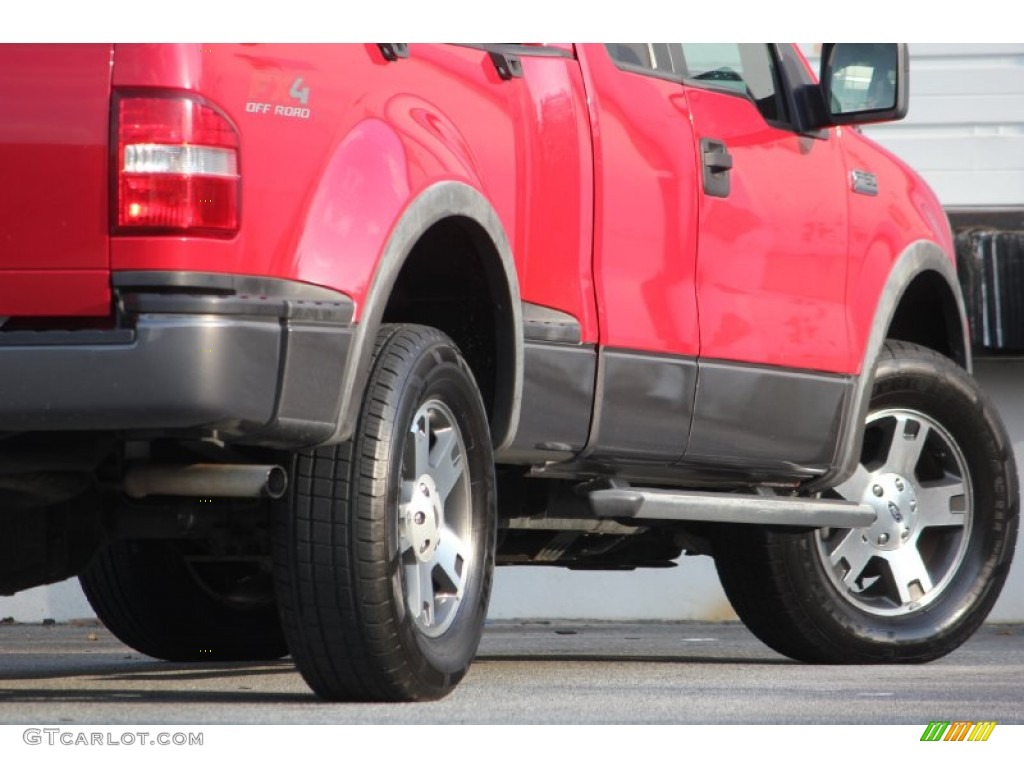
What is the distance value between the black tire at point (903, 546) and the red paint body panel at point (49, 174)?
291cm

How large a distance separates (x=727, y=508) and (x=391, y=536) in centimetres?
163

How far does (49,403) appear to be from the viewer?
13.3ft

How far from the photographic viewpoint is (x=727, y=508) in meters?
5.87

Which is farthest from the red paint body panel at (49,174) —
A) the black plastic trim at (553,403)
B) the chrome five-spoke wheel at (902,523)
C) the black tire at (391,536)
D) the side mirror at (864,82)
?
the chrome five-spoke wheel at (902,523)

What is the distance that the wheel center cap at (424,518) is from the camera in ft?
15.4

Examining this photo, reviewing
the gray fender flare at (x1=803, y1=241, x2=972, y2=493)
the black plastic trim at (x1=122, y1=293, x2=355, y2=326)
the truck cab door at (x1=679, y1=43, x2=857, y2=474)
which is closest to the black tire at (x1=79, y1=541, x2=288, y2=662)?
the truck cab door at (x1=679, y1=43, x2=857, y2=474)

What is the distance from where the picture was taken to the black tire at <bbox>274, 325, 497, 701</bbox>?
14.5 feet

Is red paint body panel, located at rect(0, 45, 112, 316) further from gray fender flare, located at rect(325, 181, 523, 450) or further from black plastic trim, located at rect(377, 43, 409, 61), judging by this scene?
black plastic trim, located at rect(377, 43, 409, 61)

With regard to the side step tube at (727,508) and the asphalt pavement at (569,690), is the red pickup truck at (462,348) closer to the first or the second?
the side step tube at (727,508)

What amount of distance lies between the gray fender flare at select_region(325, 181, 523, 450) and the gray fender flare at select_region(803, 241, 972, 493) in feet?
5.23

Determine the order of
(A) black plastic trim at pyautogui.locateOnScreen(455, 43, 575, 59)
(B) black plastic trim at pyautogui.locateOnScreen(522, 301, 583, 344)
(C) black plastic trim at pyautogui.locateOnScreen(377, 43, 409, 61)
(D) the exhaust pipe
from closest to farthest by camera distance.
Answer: (D) the exhaust pipe < (C) black plastic trim at pyautogui.locateOnScreen(377, 43, 409, 61) < (A) black plastic trim at pyautogui.locateOnScreen(455, 43, 575, 59) < (B) black plastic trim at pyautogui.locateOnScreen(522, 301, 583, 344)

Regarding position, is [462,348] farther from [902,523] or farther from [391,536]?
[902,523]

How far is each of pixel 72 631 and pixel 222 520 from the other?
16.7 ft

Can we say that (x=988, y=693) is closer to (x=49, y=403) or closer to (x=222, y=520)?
(x=222, y=520)
